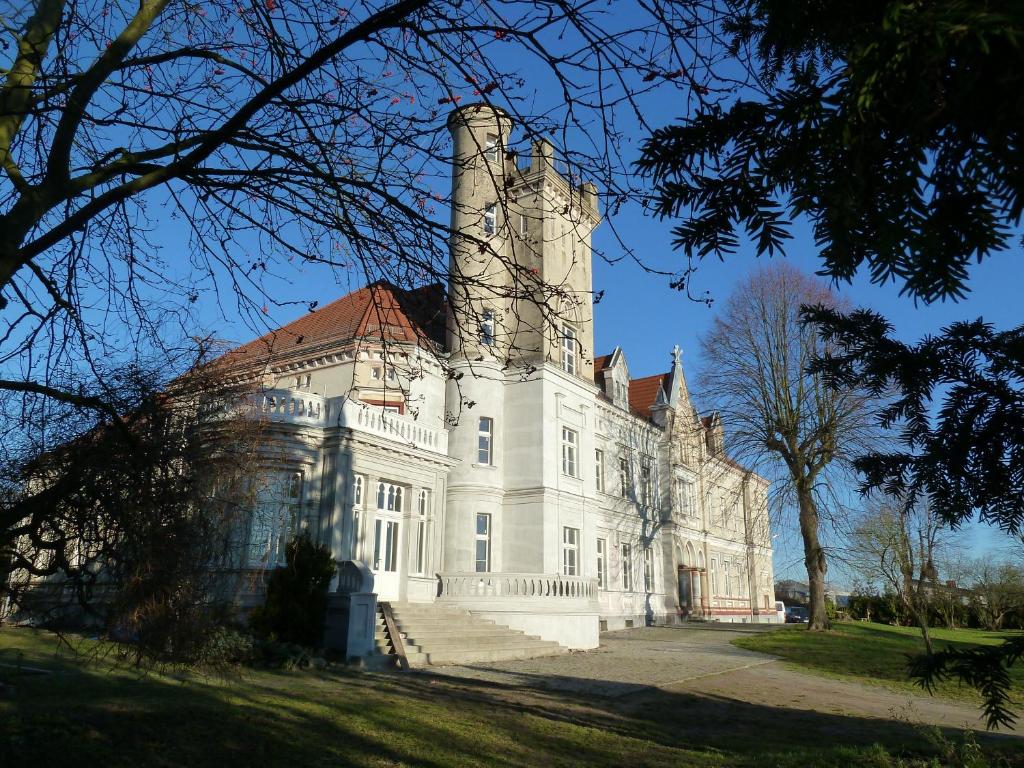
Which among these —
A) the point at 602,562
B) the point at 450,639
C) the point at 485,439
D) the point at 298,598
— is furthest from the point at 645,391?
the point at 298,598

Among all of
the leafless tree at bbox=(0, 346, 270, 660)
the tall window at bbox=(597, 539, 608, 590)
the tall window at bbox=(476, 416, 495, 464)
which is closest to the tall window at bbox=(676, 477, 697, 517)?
the tall window at bbox=(597, 539, 608, 590)

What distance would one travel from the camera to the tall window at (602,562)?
99.2 ft

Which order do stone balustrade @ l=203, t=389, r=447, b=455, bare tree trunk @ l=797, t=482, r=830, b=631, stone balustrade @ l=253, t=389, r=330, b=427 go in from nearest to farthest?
stone balustrade @ l=203, t=389, r=447, b=455
stone balustrade @ l=253, t=389, r=330, b=427
bare tree trunk @ l=797, t=482, r=830, b=631

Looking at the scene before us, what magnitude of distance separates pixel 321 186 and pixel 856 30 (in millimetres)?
3936

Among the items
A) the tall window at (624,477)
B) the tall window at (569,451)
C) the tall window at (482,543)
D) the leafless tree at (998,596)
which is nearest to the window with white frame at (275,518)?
the tall window at (482,543)

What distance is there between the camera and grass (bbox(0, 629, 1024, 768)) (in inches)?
260

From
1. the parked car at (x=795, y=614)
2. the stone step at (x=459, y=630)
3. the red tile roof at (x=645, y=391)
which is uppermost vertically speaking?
the red tile roof at (x=645, y=391)

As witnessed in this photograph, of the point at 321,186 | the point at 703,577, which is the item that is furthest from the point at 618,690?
the point at 703,577

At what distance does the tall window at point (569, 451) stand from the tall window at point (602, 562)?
569 cm

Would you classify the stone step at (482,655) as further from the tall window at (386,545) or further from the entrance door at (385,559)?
the tall window at (386,545)

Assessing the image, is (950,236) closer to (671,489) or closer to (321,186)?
(321,186)

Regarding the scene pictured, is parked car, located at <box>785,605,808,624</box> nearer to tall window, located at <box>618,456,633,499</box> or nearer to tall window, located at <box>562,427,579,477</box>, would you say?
tall window, located at <box>618,456,633,499</box>

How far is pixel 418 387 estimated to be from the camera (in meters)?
23.8

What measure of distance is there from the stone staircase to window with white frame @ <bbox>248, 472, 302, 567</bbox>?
3038mm
